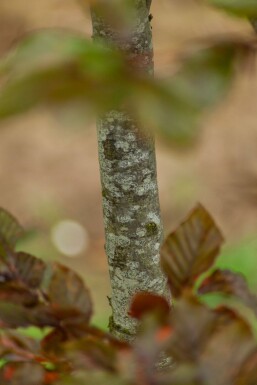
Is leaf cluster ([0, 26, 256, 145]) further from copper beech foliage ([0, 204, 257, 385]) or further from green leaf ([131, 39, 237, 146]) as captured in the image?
copper beech foliage ([0, 204, 257, 385])

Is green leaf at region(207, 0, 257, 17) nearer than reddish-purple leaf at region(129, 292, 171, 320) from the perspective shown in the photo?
Yes

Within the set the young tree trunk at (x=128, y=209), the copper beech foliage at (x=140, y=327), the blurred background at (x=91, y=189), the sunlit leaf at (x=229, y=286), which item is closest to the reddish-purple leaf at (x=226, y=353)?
the copper beech foliage at (x=140, y=327)

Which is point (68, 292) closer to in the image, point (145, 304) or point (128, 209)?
Result: point (145, 304)

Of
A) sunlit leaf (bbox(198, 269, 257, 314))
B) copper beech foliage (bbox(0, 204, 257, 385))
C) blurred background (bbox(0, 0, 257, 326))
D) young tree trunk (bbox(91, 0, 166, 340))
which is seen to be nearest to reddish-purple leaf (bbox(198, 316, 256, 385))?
copper beech foliage (bbox(0, 204, 257, 385))

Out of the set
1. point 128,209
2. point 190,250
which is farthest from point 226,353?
point 128,209

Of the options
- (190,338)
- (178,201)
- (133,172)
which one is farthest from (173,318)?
(178,201)

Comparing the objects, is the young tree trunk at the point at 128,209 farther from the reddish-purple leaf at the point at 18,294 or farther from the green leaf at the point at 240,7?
the green leaf at the point at 240,7
